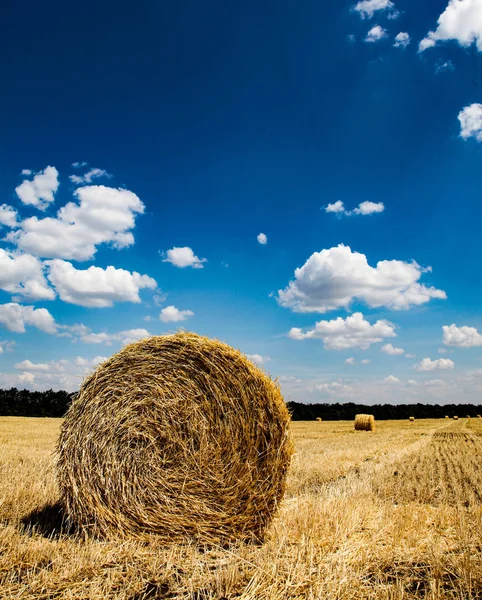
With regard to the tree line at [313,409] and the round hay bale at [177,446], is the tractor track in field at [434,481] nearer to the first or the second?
the round hay bale at [177,446]

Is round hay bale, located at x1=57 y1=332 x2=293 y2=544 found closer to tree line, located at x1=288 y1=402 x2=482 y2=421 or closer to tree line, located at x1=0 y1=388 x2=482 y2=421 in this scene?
tree line, located at x1=0 y1=388 x2=482 y2=421

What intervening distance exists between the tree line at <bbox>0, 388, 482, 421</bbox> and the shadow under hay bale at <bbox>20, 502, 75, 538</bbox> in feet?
114

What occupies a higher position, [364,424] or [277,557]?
[364,424]

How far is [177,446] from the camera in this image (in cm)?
488

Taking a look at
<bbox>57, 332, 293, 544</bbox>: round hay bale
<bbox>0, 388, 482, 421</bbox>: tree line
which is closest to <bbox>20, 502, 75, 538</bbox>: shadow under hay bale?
<bbox>57, 332, 293, 544</bbox>: round hay bale

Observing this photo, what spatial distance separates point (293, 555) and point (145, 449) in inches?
72.0

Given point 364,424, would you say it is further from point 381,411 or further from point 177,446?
point 381,411

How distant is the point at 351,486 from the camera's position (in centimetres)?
716

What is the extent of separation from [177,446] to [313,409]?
59.6m

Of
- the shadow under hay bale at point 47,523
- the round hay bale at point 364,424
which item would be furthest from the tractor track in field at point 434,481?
the round hay bale at point 364,424

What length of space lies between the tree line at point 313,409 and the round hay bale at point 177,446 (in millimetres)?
35046

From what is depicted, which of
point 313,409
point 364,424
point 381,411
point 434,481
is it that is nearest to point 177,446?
point 434,481

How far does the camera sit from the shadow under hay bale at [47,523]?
459cm

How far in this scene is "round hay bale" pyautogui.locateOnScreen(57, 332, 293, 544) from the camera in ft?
15.5
